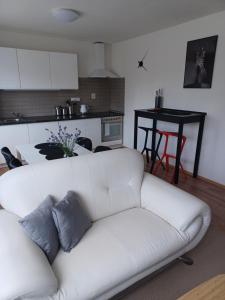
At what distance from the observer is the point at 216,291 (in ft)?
3.41

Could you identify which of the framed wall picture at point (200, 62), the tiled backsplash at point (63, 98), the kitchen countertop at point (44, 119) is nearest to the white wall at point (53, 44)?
the tiled backsplash at point (63, 98)

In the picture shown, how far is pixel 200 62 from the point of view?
10.2ft

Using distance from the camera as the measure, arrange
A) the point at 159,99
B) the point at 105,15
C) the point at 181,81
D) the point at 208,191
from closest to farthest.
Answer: the point at 105,15 → the point at 208,191 → the point at 181,81 → the point at 159,99

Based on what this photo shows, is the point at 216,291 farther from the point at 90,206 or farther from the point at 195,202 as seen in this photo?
the point at 90,206

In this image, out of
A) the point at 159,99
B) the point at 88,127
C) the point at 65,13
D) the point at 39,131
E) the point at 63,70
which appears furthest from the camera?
the point at 88,127

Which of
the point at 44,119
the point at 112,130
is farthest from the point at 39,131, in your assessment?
the point at 112,130

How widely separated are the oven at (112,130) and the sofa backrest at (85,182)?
268 centimetres

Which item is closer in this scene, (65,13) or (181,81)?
(65,13)

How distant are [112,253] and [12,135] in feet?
10.1

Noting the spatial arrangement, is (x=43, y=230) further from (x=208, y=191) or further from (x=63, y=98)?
(x=63, y=98)

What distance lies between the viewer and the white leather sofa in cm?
112

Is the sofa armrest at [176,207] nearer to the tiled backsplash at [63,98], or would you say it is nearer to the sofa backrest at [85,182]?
the sofa backrest at [85,182]

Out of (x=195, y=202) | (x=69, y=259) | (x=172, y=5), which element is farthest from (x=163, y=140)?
(x=69, y=259)

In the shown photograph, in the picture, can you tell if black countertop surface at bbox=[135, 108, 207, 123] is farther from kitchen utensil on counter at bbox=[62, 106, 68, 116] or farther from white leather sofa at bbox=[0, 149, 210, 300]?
kitchen utensil on counter at bbox=[62, 106, 68, 116]
